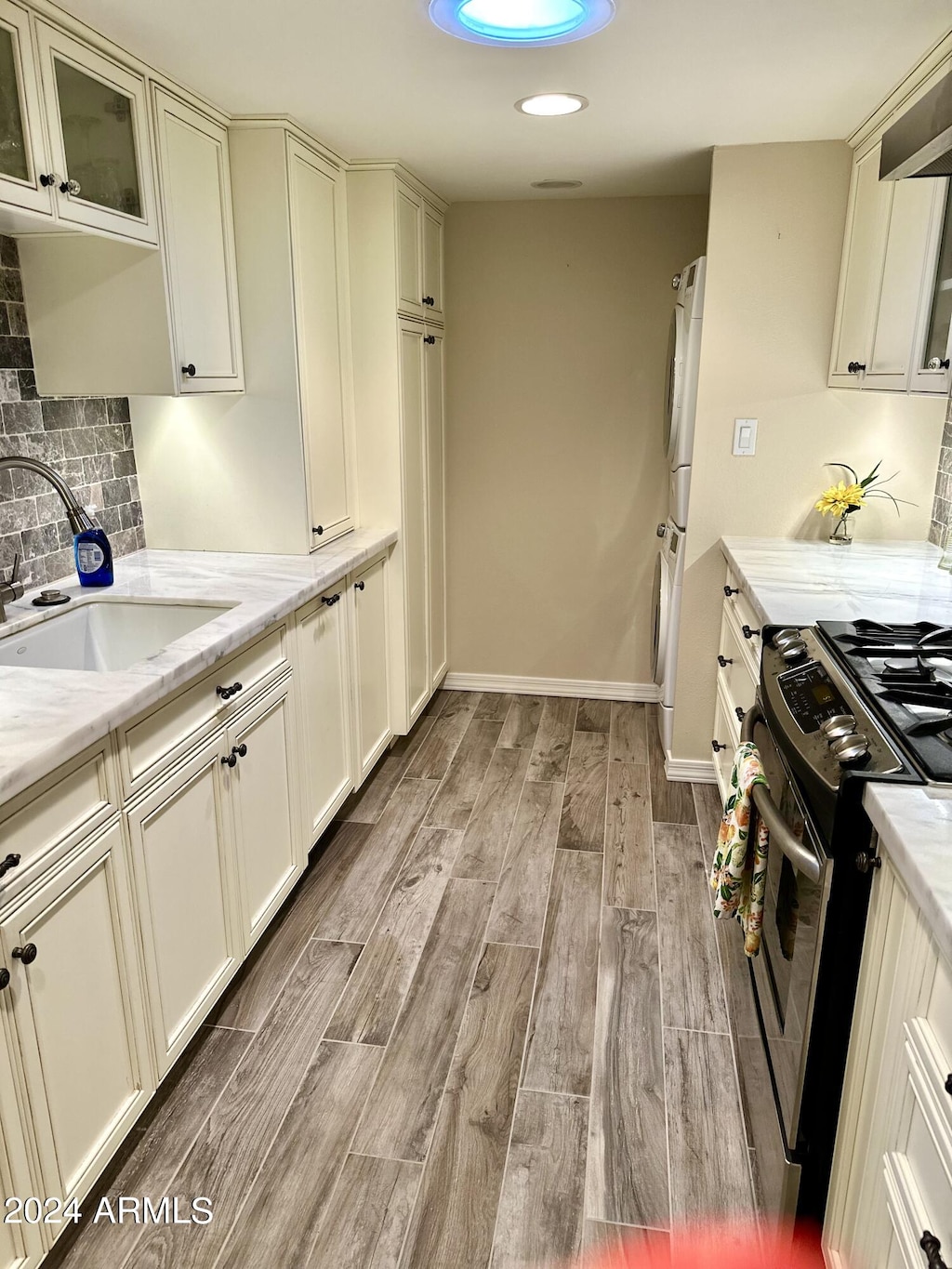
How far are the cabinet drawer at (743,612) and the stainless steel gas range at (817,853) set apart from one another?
492mm

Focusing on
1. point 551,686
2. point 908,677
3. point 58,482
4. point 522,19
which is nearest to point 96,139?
point 58,482

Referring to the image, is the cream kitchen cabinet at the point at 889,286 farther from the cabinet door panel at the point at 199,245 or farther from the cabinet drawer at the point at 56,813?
the cabinet drawer at the point at 56,813

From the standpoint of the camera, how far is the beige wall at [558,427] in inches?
150

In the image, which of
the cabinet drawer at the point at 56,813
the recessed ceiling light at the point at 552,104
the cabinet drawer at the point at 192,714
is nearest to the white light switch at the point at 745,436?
the recessed ceiling light at the point at 552,104

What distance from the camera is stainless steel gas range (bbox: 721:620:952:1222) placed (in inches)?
52.7

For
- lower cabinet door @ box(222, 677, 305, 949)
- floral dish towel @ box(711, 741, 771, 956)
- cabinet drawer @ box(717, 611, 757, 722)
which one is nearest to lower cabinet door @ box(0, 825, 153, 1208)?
lower cabinet door @ box(222, 677, 305, 949)

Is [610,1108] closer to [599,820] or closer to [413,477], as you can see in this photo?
[599,820]

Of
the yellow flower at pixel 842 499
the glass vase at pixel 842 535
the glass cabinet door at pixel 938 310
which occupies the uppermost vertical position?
the glass cabinet door at pixel 938 310

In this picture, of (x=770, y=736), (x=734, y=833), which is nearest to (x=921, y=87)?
(x=770, y=736)

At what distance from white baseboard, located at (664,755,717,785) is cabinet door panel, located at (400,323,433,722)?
107 cm

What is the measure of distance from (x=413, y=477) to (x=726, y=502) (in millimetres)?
1204

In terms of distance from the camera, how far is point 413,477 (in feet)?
11.6

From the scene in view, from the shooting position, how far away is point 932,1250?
0.98 metres

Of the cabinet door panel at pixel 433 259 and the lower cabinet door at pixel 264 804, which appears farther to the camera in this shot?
the cabinet door panel at pixel 433 259
